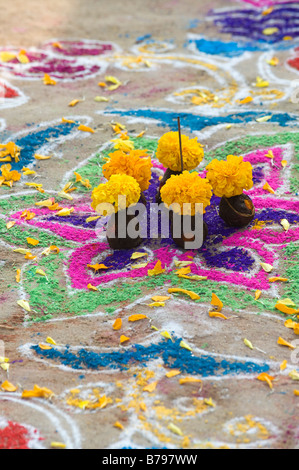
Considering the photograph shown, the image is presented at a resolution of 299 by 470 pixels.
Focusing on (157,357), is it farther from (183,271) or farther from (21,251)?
(21,251)

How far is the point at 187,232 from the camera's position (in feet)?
11.7

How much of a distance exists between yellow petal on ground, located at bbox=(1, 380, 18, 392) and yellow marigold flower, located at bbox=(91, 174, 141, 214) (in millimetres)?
1198

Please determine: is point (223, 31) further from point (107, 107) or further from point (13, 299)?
point (13, 299)

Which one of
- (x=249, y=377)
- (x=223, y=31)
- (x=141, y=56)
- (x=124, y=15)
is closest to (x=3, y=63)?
(x=141, y=56)

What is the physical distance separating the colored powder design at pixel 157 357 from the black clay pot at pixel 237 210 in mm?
1069

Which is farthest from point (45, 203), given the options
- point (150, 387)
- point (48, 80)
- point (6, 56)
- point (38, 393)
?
point (6, 56)

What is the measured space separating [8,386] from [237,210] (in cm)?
179

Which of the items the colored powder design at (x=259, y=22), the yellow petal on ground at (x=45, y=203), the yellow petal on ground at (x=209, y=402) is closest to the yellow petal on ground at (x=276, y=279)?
the yellow petal on ground at (x=209, y=402)

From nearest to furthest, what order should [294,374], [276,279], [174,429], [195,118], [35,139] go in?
1. [174,429]
2. [294,374]
3. [276,279]
4. [35,139]
5. [195,118]

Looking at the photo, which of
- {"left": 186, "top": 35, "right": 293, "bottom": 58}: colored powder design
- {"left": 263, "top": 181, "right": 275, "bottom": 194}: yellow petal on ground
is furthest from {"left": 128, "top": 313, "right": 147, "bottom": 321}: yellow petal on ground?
{"left": 186, "top": 35, "right": 293, "bottom": 58}: colored powder design

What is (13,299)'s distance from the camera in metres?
3.37

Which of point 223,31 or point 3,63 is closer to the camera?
point 3,63

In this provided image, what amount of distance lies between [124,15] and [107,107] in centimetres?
264

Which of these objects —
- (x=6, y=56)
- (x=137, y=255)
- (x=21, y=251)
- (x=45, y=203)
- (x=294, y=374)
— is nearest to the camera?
(x=294, y=374)
